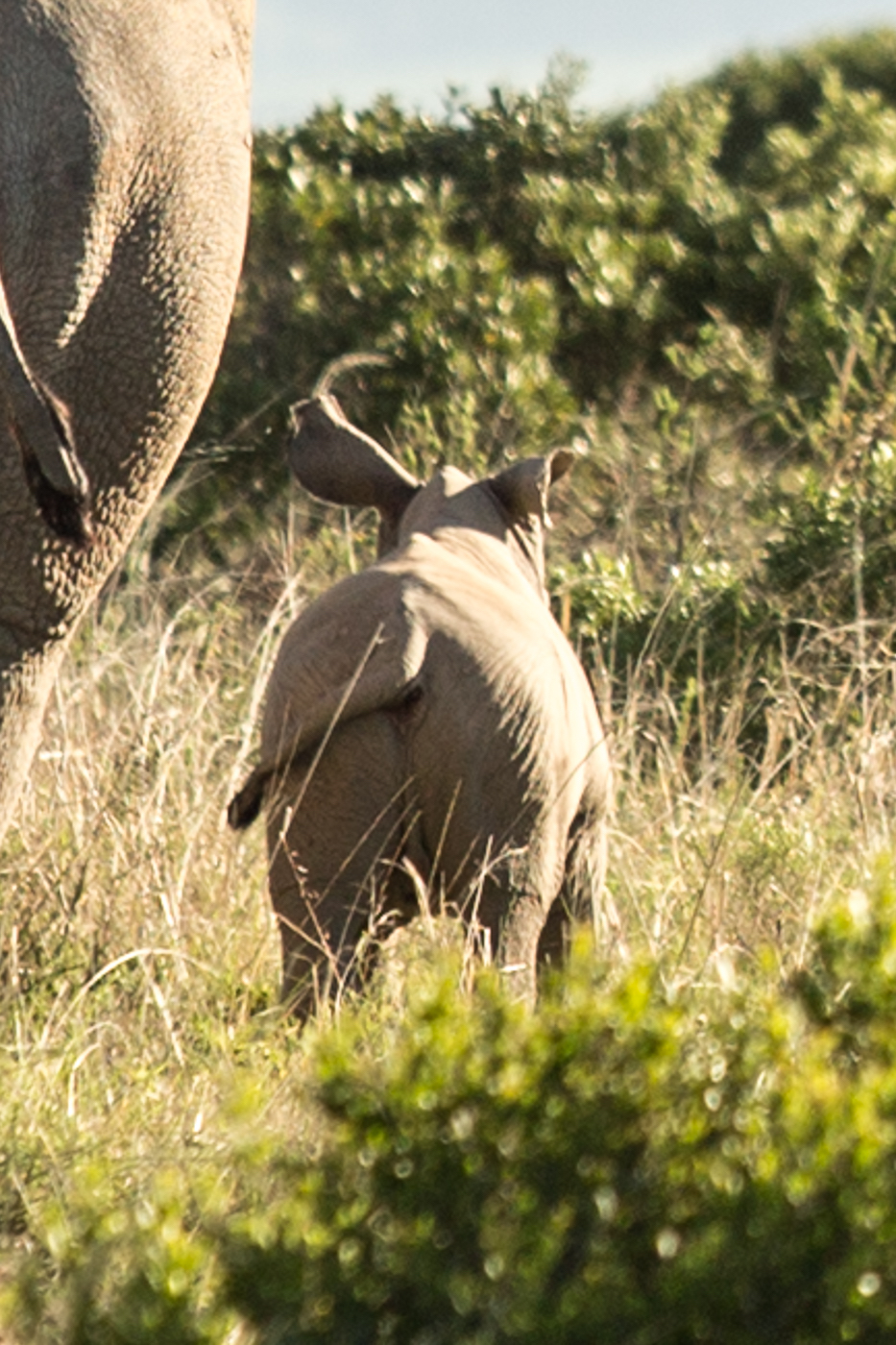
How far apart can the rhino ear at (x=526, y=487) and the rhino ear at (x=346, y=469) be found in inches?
8.9

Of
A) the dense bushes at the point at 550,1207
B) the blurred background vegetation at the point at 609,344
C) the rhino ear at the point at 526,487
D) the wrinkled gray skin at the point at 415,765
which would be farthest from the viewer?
the blurred background vegetation at the point at 609,344

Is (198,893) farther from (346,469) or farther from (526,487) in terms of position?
(526,487)

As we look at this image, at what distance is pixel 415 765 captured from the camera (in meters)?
4.70

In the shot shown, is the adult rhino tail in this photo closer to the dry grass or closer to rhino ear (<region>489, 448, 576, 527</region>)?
the dry grass

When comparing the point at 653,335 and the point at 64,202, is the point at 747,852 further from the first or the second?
the point at 653,335

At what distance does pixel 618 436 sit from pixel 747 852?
472 cm

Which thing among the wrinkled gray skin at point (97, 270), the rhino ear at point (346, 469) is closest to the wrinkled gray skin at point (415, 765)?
the rhino ear at point (346, 469)

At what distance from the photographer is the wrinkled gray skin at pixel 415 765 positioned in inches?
183

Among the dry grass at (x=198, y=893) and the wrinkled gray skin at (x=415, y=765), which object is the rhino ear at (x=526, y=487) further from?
the dry grass at (x=198, y=893)

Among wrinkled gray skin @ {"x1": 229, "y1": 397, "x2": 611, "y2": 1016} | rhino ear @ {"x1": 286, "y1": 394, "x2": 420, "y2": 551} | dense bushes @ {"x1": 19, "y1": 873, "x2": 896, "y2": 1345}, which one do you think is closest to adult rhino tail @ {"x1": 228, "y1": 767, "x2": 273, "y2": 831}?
wrinkled gray skin @ {"x1": 229, "y1": 397, "x2": 611, "y2": 1016}

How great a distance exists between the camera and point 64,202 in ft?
12.7

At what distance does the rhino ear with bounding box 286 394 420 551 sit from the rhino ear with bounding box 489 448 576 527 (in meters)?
0.23

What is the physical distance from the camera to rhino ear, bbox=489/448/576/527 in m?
5.46

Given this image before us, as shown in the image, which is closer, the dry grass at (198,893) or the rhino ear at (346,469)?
the dry grass at (198,893)
